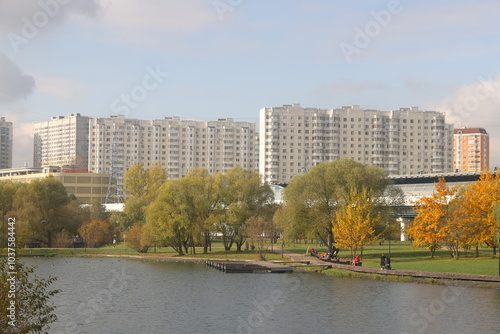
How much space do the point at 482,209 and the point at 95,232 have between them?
221 feet

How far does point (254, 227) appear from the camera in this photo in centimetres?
9050

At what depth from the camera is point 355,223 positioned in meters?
76.1

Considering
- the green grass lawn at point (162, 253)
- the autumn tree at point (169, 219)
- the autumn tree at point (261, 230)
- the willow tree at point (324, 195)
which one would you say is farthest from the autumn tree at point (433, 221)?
the autumn tree at point (169, 219)

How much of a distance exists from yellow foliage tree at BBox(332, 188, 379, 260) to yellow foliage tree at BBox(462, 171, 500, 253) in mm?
10476

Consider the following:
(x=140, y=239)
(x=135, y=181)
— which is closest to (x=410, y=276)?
(x=140, y=239)

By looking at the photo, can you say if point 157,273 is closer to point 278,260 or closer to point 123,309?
point 278,260

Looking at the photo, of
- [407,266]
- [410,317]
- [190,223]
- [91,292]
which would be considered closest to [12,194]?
[190,223]

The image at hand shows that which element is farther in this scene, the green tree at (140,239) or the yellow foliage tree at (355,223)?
the green tree at (140,239)

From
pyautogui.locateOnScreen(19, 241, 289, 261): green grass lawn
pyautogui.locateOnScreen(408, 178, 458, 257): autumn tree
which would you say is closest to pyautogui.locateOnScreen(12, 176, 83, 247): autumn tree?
pyautogui.locateOnScreen(19, 241, 289, 261): green grass lawn

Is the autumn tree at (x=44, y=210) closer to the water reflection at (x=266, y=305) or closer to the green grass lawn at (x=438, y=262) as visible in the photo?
the water reflection at (x=266, y=305)

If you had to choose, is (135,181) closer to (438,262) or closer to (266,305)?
(438,262)

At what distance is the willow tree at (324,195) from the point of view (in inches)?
3302

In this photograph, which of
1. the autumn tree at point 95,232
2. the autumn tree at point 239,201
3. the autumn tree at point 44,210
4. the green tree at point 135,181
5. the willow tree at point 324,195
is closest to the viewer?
the willow tree at point 324,195

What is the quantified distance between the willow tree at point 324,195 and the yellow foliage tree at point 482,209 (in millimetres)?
11501
